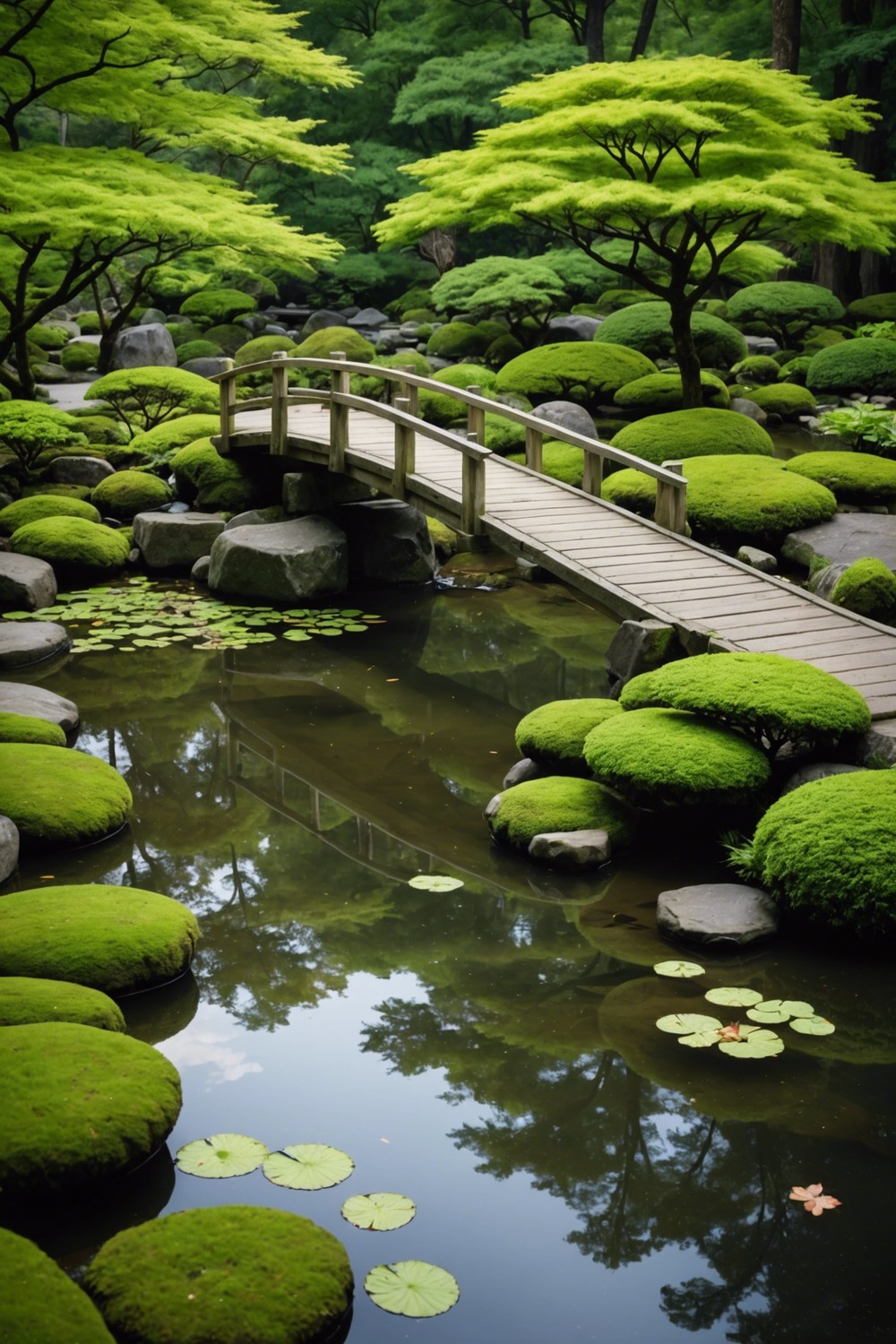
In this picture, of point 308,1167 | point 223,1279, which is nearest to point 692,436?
point 308,1167

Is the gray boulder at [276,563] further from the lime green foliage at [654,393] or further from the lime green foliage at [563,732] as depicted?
the lime green foliage at [654,393]

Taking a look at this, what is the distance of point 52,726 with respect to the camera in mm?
8250

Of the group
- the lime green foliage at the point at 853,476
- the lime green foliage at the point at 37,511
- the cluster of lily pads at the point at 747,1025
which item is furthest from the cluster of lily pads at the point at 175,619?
the cluster of lily pads at the point at 747,1025

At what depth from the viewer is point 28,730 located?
26.5 ft

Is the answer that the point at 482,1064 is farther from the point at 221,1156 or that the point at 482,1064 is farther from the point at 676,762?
the point at 676,762

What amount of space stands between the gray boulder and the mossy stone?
6.84m

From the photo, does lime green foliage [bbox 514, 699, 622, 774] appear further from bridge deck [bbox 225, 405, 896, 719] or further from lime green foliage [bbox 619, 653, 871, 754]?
bridge deck [bbox 225, 405, 896, 719]

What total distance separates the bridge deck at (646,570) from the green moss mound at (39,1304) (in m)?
5.39

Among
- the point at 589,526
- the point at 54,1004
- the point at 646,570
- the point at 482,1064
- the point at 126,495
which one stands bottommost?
the point at 482,1064

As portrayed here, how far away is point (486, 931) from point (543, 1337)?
2.70 meters

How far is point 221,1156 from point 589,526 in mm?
7097

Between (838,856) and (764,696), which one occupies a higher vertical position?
(764,696)

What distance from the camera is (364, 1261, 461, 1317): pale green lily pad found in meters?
3.79

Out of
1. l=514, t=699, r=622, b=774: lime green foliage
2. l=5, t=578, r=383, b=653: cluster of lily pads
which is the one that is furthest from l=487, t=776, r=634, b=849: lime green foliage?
l=5, t=578, r=383, b=653: cluster of lily pads
